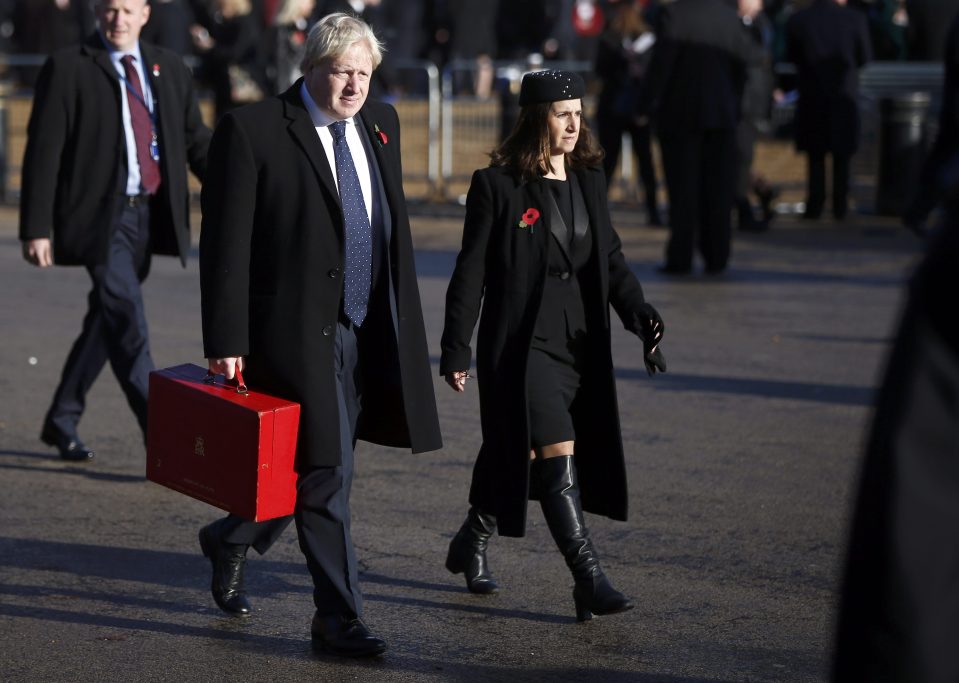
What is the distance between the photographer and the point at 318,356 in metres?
4.78

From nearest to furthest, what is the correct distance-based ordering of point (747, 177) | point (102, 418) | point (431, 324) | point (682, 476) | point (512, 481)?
point (512, 481) < point (682, 476) < point (102, 418) < point (431, 324) < point (747, 177)

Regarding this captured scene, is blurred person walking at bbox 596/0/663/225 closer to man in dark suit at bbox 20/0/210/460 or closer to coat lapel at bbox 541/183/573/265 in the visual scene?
man in dark suit at bbox 20/0/210/460

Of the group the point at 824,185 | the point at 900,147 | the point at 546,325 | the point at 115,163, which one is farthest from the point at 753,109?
the point at 546,325

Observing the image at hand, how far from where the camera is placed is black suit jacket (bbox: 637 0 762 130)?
1243 centimetres

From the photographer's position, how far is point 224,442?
4.74 metres

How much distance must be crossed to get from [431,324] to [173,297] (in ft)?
6.65

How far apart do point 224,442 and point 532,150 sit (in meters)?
1.32

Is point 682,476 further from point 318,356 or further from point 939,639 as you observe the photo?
point 939,639

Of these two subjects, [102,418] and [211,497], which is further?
[102,418]

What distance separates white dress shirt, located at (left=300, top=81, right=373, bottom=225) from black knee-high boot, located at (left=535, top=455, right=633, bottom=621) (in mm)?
949

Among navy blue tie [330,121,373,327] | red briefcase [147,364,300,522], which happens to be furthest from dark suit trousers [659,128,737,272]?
red briefcase [147,364,300,522]

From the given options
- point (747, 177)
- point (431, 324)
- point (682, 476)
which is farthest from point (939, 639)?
point (747, 177)

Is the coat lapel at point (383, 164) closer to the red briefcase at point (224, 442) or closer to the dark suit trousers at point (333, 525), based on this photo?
the dark suit trousers at point (333, 525)

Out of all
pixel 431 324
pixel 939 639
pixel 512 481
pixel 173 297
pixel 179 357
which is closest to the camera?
pixel 939 639
